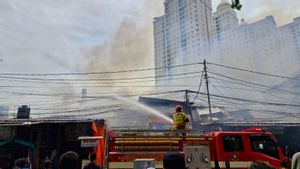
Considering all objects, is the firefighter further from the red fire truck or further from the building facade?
the building facade

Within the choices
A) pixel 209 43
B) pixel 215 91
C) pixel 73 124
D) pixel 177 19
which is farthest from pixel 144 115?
pixel 177 19

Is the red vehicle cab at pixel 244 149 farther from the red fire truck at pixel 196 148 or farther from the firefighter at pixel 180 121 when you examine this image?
the firefighter at pixel 180 121

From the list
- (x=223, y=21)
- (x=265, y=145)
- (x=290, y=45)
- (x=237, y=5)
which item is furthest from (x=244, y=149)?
(x=223, y=21)

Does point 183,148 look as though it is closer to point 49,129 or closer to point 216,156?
point 216,156

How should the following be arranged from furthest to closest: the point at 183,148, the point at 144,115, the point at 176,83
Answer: the point at 176,83 < the point at 144,115 < the point at 183,148

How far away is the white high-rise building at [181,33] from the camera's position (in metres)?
79.5

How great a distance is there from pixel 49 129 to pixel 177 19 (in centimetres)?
7865

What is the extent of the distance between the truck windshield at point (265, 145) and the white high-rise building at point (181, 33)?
6751 centimetres

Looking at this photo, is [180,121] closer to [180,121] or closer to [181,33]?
[180,121]

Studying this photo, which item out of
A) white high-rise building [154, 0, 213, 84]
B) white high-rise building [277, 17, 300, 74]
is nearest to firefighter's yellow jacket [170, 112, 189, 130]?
white high-rise building [277, 17, 300, 74]

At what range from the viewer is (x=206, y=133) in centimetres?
838

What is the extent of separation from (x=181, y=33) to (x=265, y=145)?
8119 centimetres

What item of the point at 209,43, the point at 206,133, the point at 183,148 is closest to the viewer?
the point at 183,148

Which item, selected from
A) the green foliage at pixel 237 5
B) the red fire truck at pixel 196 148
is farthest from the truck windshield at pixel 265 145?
the green foliage at pixel 237 5
